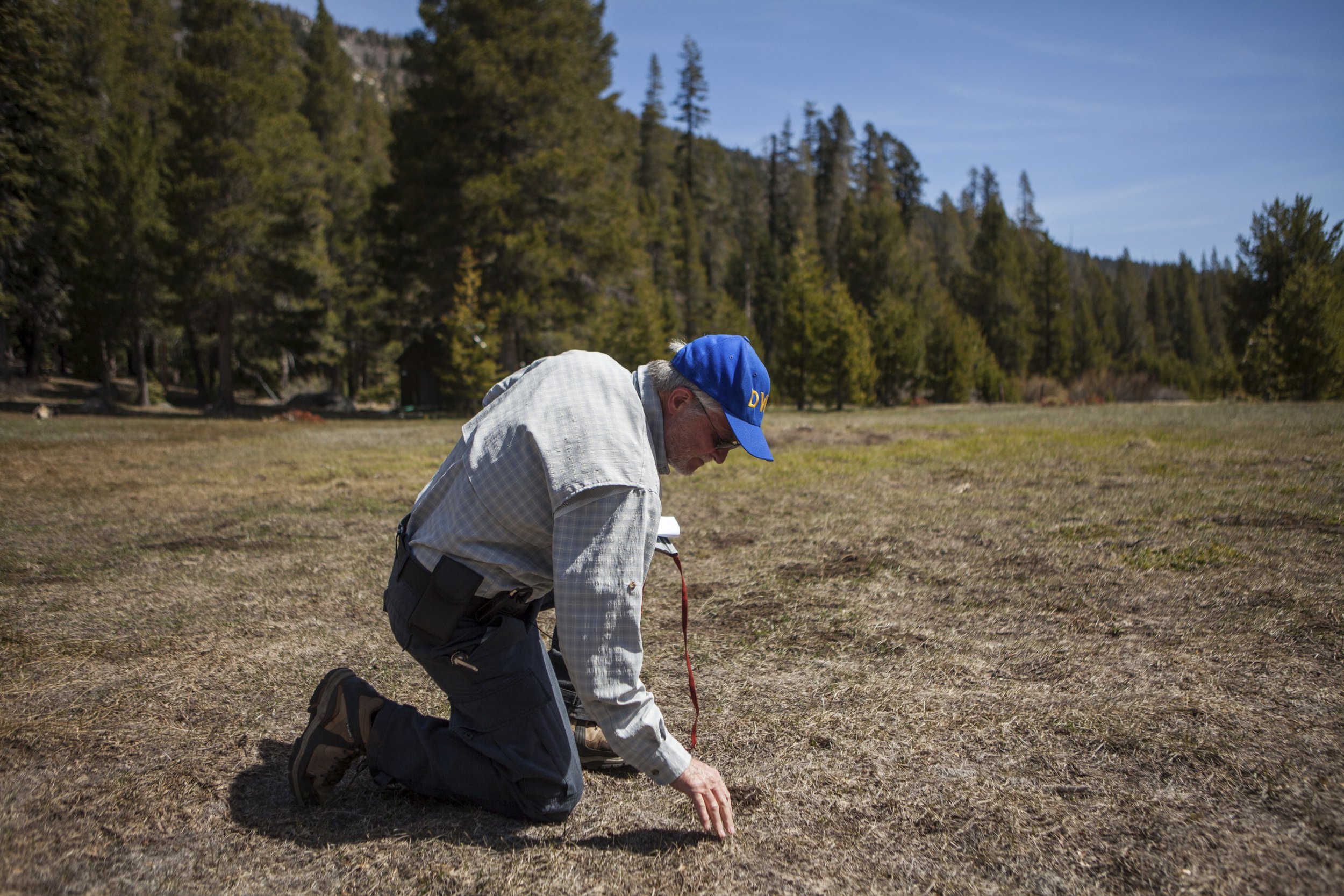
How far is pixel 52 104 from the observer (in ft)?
81.1

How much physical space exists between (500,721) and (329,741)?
0.55 metres

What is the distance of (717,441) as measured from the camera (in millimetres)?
2223

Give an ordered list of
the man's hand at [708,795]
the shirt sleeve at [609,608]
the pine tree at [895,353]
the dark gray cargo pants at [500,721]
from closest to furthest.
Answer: the shirt sleeve at [609,608]
the man's hand at [708,795]
the dark gray cargo pants at [500,721]
the pine tree at [895,353]

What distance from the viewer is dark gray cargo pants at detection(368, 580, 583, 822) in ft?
7.55

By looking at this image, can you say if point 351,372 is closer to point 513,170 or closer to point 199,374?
point 199,374

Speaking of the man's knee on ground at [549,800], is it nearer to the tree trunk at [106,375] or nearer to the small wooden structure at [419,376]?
the tree trunk at [106,375]

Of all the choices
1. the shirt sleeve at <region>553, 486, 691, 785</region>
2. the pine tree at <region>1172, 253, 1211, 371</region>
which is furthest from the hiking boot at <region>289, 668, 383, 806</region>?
the pine tree at <region>1172, 253, 1211, 371</region>

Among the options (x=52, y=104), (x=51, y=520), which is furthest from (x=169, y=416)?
(x=51, y=520)

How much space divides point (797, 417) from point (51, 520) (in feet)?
54.0

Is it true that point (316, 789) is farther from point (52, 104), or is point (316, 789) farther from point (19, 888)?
point (52, 104)

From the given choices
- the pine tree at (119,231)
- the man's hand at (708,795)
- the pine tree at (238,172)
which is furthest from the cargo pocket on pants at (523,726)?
the pine tree at (119,231)

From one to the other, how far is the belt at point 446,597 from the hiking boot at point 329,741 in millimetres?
443

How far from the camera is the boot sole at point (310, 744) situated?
7.83 feet

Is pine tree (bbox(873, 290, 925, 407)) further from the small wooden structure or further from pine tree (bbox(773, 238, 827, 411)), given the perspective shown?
the small wooden structure
